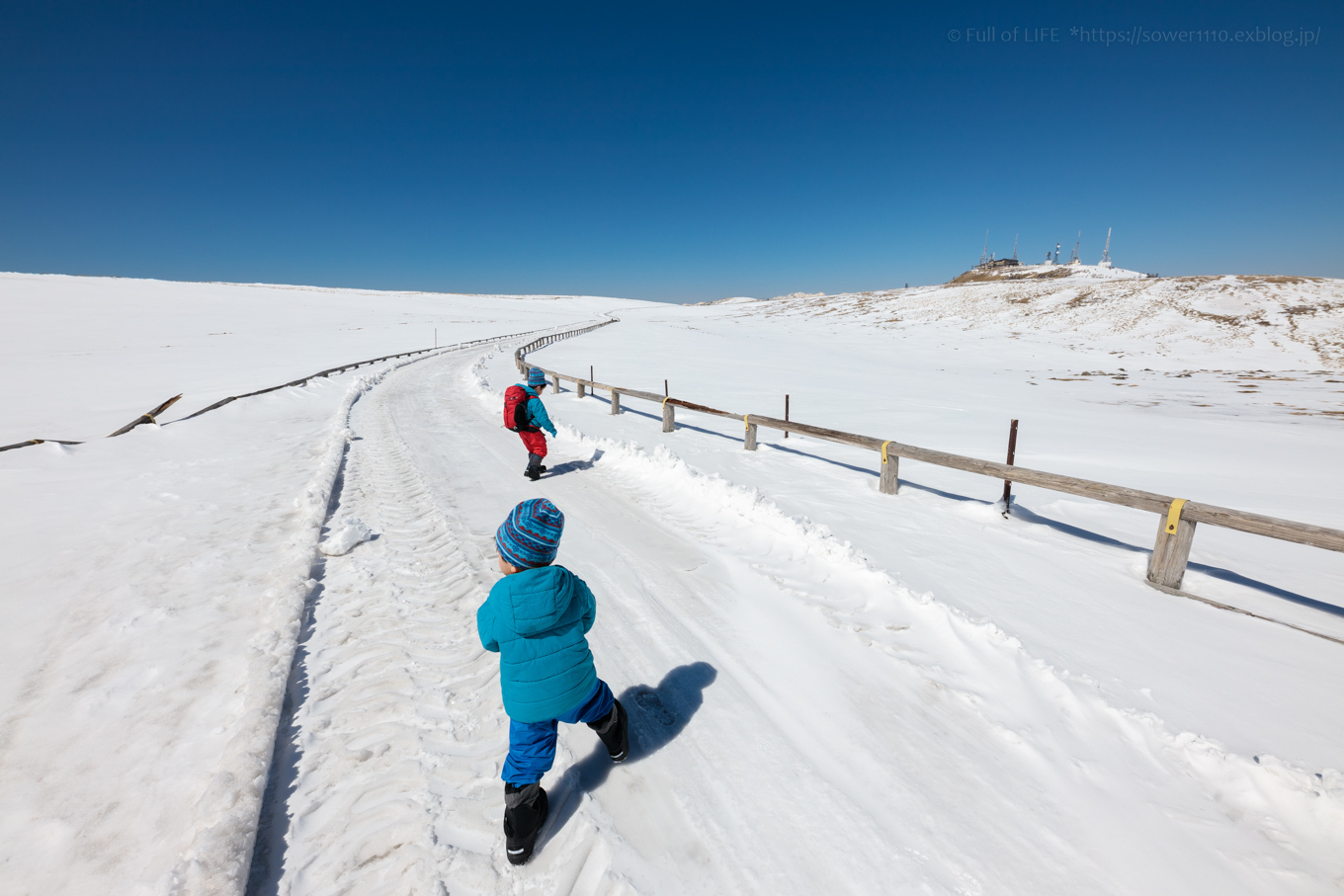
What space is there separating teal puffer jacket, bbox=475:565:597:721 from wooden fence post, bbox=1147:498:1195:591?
4.45m

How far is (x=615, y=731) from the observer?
2697mm

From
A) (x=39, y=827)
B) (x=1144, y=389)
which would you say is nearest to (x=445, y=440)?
(x=39, y=827)

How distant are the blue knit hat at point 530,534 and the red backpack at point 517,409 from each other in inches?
204

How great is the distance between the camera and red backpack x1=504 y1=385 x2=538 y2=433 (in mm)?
7352

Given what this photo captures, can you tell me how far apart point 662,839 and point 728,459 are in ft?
19.8

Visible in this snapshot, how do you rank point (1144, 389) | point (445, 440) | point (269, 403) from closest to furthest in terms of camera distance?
point (445, 440) < point (269, 403) < point (1144, 389)

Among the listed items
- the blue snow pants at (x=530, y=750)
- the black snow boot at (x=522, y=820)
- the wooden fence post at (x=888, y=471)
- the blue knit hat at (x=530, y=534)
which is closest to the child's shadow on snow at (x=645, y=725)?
the black snow boot at (x=522, y=820)

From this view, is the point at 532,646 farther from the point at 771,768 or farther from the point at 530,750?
the point at 771,768

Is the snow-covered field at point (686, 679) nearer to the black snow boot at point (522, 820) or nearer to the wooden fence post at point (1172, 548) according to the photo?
the black snow boot at point (522, 820)

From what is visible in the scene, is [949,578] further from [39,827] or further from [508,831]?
[39,827]

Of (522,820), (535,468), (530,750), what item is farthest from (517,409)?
(522,820)

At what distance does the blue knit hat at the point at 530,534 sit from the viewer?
237 cm

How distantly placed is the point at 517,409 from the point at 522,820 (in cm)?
572

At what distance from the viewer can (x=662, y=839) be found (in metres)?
2.39
